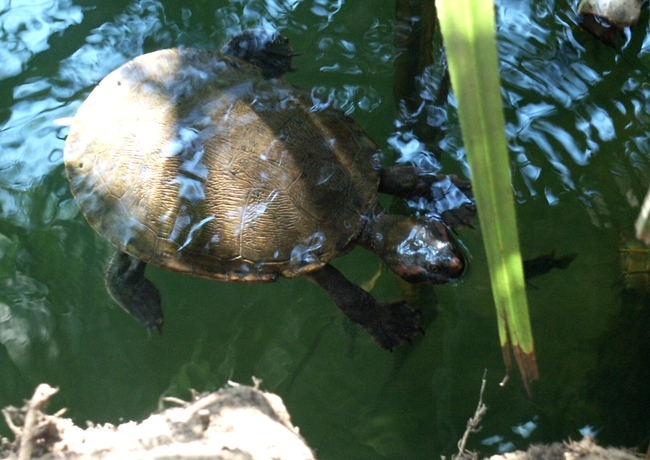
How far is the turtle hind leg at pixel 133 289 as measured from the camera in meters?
2.82

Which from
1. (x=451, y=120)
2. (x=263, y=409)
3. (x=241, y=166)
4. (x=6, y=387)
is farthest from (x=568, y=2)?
(x=6, y=387)

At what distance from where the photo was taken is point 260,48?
3.17 metres

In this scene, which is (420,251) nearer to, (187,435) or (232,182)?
(232,182)

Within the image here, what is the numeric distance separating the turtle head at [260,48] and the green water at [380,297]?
0.39 m

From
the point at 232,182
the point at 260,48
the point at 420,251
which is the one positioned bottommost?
the point at 420,251

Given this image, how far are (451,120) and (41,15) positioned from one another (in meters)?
3.12

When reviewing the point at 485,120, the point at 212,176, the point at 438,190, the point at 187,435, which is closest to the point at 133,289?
the point at 212,176

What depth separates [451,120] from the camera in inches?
132

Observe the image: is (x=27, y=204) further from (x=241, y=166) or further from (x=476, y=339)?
(x=476, y=339)

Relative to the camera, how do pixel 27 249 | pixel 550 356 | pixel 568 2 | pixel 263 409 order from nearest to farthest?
1. pixel 263 409
2. pixel 550 356
3. pixel 27 249
4. pixel 568 2

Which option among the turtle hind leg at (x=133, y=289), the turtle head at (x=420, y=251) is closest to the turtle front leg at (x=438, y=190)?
the turtle head at (x=420, y=251)

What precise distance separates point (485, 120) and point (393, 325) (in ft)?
6.41

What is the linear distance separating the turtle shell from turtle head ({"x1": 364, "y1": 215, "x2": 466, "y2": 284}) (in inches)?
7.2

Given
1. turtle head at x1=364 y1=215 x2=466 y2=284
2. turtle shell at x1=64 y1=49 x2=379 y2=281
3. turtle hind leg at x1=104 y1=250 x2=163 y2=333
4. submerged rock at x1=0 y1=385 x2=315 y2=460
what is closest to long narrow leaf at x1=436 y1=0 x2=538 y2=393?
submerged rock at x1=0 y1=385 x2=315 y2=460
